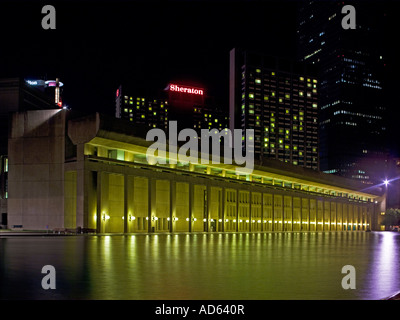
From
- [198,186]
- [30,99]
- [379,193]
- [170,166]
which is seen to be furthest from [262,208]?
[379,193]

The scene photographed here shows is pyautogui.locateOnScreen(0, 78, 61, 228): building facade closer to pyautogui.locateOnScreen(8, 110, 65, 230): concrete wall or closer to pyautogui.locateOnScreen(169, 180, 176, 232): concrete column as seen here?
pyautogui.locateOnScreen(8, 110, 65, 230): concrete wall

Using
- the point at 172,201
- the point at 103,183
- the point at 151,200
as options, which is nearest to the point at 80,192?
the point at 103,183

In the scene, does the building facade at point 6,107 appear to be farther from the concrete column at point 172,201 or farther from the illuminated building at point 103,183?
the concrete column at point 172,201

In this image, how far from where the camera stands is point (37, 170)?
65000mm

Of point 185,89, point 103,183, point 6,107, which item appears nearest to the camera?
point 103,183

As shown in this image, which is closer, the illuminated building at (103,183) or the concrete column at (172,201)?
the illuminated building at (103,183)

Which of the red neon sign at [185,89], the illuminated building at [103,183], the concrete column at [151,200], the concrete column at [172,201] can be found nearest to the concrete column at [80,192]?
the illuminated building at [103,183]

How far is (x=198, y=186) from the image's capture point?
83.1 meters

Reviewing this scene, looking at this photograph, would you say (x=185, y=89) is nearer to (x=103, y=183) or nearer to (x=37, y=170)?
(x=37, y=170)

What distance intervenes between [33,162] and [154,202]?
669 inches

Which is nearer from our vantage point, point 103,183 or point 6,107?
point 103,183

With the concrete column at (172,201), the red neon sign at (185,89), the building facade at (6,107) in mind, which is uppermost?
the red neon sign at (185,89)

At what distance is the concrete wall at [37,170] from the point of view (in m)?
63.7

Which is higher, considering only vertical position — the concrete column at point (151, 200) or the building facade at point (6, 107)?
the building facade at point (6, 107)
